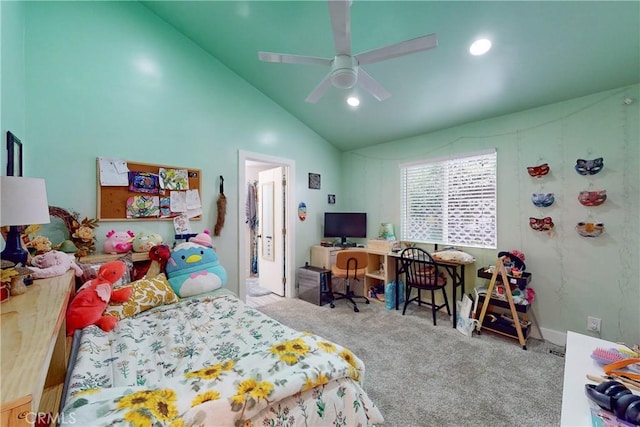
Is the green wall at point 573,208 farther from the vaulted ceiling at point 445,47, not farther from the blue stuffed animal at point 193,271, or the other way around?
the blue stuffed animal at point 193,271

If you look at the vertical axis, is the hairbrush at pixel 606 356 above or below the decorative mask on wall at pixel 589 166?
below

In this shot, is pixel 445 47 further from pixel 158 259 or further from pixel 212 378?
pixel 158 259

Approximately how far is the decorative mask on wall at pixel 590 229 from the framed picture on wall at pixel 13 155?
437cm

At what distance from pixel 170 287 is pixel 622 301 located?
383 cm

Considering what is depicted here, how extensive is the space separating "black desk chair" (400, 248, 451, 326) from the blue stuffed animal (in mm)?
2121

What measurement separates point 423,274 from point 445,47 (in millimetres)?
2302

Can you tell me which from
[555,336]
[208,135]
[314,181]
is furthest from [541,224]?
[208,135]

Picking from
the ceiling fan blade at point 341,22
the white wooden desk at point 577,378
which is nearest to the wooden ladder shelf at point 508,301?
the white wooden desk at point 577,378

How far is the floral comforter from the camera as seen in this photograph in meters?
0.70

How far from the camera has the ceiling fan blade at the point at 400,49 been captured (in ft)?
4.68

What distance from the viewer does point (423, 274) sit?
3027 millimetres

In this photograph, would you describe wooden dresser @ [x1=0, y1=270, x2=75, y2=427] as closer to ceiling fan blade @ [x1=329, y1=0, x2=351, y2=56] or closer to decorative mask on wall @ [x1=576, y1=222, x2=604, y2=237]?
ceiling fan blade @ [x1=329, y1=0, x2=351, y2=56]

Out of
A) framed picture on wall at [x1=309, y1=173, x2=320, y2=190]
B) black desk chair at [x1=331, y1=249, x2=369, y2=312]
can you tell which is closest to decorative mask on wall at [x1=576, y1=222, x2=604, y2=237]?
black desk chair at [x1=331, y1=249, x2=369, y2=312]

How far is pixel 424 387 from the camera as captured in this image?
1.84 metres
